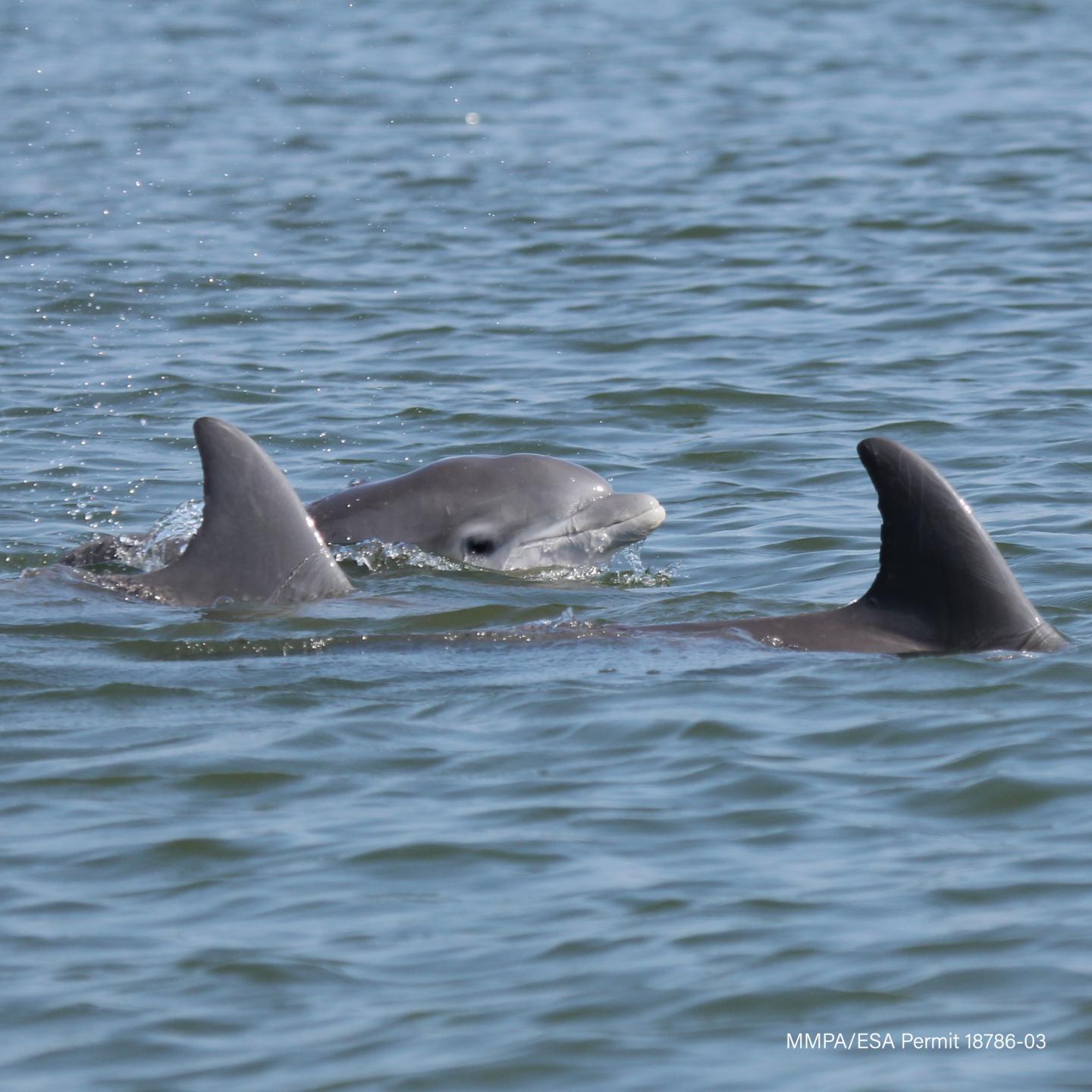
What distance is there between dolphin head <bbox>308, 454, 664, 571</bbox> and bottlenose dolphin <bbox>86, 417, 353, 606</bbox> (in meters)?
1.19

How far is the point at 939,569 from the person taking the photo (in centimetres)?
898

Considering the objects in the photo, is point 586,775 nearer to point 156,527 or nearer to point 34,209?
point 156,527

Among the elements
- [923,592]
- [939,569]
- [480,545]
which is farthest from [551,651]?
[480,545]

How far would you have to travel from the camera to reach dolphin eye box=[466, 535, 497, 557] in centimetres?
1182

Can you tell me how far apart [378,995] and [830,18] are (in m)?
35.0

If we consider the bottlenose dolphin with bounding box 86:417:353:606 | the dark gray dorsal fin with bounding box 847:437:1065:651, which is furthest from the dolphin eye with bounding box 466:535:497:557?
the dark gray dorsal fin with bounding box 847:437:1065:651

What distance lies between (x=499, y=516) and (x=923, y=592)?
127 inches

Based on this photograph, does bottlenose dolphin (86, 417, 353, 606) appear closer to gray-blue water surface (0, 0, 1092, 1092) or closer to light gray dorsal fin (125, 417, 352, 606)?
light gray dorsal fin (125, 417, 352, 606)

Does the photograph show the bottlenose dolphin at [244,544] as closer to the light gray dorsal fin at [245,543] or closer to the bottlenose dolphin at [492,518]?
the light gray dorsal fin at [245,543]

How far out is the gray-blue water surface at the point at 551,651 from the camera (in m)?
6.51

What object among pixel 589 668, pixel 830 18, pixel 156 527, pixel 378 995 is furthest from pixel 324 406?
pixel 830 18

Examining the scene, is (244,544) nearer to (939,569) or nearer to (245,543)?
(245,543)

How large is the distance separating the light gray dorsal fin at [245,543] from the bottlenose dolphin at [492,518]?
1.22m

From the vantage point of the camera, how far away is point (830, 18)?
39406mm
